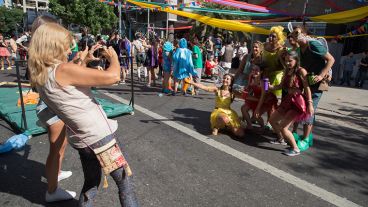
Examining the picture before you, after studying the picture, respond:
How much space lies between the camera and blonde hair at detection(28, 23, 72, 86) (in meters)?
1.90

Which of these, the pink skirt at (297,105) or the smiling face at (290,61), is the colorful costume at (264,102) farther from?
the smiling face at (290,61)

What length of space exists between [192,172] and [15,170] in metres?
2.14

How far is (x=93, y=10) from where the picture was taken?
31.4 metres

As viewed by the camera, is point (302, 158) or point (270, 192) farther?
point (302, 158)

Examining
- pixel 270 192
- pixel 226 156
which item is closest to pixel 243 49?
pixel 226 156

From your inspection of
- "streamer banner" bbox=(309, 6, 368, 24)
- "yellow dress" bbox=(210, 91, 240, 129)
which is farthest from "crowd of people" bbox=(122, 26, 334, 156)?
"streamer banner" bbox=(309, 6, 368, 24)

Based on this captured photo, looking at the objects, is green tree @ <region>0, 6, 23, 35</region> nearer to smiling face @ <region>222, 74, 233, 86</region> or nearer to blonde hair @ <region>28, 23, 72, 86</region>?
smiling face @ <region>222, 74, 233, 86</region>

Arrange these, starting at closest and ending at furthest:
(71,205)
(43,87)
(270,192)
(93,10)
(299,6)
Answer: (43,87) < (71,205) < (270,192) < (299,6) < (93,10)

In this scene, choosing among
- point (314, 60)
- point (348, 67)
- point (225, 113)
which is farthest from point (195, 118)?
point (348, 67)

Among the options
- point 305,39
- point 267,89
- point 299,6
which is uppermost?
point 299,6

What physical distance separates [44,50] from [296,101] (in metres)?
3.28

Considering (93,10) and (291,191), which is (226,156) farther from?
(93,10)

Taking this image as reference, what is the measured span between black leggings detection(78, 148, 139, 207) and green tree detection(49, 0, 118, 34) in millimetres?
30845

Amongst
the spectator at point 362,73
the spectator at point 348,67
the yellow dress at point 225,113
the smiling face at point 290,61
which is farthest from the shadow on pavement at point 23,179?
the spectator at point 348,67
